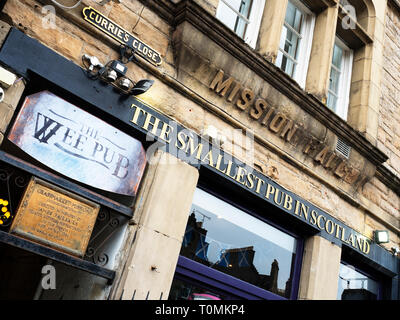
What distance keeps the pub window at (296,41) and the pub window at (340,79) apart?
0.82 meters

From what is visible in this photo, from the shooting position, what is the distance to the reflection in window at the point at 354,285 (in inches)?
249

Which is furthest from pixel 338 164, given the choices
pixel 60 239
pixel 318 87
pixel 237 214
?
pixel 60 239

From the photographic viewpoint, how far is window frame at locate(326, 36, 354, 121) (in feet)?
24.1

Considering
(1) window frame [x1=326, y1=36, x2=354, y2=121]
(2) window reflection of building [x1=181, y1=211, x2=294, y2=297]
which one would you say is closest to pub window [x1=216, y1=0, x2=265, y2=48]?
(1) window frame [x1=326, y1=36, x2=354, y2=121]

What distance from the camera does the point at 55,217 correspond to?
3.69 metres

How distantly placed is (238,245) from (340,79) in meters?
4.05

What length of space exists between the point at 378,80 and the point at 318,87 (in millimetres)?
1810

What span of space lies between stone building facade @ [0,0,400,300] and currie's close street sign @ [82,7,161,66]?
2cm

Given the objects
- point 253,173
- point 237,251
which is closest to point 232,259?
point 237,251

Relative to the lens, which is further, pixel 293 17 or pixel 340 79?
pixel 340 79

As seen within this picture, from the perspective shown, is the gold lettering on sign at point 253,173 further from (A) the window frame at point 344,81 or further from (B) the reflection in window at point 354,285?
(A) the window frame at point 344,81

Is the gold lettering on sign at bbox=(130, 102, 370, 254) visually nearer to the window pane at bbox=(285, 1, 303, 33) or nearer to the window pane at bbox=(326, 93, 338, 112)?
the window pane at bbox=(326, 93, 338, 112)

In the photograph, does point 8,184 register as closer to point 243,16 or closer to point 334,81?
point 243,16
